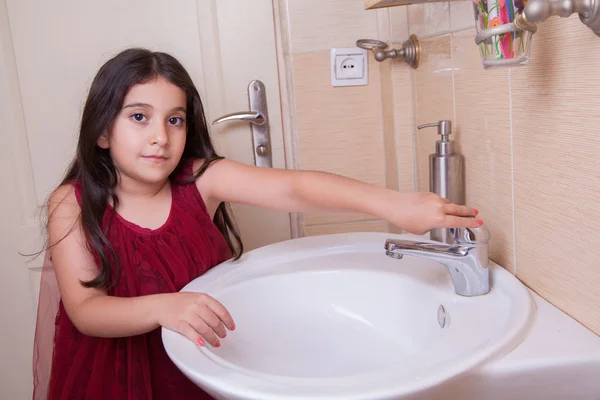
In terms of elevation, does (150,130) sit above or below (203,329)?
above

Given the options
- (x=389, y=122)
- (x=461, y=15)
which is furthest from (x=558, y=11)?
(x=389, y=122)

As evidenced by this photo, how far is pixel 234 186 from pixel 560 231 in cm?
61

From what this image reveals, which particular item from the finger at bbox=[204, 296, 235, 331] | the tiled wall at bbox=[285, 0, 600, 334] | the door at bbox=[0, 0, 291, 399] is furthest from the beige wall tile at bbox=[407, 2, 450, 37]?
the finger at bbox=[204, 296, 235, 331]

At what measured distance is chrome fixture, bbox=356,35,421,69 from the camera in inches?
47.3

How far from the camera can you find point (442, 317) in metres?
0.77

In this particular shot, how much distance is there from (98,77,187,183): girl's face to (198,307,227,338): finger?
36 cm

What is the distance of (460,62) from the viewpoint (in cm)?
93

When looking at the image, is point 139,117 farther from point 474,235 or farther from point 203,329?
point 474,235

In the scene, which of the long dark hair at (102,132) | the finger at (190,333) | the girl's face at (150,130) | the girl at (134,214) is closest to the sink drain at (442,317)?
the girl at (134,214)

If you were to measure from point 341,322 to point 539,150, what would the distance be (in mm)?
400

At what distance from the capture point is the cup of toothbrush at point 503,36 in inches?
23.6

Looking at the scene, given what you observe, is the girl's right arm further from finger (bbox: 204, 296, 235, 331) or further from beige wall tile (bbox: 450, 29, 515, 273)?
beige wall tile (bbox: 450, 29, 515, 273)

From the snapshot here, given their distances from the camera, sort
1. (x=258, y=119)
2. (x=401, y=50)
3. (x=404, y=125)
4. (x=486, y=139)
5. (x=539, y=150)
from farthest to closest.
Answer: (x=258, y=119) → (x=404, y=125) → (x=401, y=50) → (x=486, y=139) → (x=539, y=150)

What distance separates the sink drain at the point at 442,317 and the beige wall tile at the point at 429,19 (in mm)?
492
